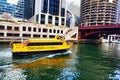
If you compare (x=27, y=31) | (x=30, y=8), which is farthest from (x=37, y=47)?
(x=30, y=8)

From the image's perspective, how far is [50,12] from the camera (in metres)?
135

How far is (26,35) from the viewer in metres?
102

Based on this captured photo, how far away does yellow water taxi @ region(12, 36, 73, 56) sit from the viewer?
1760 inches

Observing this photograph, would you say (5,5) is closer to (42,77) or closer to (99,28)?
(99,28)

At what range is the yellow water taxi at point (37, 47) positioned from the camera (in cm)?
4471

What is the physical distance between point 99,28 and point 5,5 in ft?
373

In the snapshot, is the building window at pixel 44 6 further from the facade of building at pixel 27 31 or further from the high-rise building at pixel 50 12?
the facade of building at pixel 27 31

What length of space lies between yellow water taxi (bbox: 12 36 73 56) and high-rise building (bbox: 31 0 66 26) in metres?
78.7

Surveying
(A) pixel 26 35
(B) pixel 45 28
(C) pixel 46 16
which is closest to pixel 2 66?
Answer: (A) pixel 26 35

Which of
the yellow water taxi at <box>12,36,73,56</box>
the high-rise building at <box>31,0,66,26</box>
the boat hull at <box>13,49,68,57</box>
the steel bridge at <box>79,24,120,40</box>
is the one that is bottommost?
the boat hull at <box>13,49,68,57</box>

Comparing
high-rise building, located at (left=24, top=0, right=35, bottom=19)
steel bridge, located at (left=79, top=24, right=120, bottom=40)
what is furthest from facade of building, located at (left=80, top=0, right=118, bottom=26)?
steel bridge, located at (left=79, top=24, right=120, bottom=40)

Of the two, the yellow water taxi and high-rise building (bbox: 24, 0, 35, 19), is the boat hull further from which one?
high-rise building (bbox: 24, 0, 35, 19)

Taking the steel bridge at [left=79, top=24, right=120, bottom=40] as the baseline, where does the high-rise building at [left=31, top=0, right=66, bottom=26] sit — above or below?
above

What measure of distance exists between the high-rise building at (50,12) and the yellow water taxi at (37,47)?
78667mm
